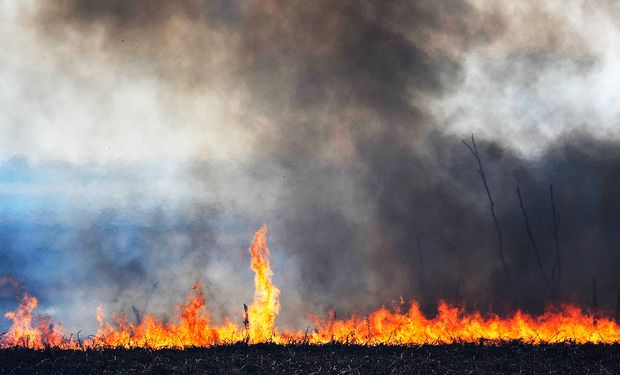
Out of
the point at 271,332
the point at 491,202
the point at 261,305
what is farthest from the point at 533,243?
the point at 261,305

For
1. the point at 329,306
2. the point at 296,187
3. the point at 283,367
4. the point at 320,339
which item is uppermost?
the point at 296,187

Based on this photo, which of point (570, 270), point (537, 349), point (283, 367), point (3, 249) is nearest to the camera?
point (283, 367)

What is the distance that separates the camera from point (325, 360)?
547 inches

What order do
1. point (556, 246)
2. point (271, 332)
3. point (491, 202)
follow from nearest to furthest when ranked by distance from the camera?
1. point (271, 332)
2. point (556, 246)
3. point (491, 202)

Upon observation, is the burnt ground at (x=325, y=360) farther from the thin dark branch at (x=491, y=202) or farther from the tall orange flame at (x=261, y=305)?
the thin dark branch at (x=491, y=202)

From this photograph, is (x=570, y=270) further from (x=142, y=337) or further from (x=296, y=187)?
(x=142, y=337)

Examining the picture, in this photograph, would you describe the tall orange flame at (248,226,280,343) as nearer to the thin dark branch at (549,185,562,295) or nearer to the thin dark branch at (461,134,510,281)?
the thin dark branch at (461,134,510,281)

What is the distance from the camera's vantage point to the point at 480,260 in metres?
26.1

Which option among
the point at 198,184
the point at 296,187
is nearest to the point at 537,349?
the point at 296,187

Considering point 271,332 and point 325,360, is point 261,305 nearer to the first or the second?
point 271,332

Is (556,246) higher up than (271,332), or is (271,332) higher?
(556,246)

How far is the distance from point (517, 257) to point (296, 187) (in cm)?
1001

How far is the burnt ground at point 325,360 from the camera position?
1289 cm

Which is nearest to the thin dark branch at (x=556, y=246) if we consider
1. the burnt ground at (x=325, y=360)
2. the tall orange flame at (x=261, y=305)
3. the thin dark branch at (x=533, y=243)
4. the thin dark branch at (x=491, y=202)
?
the thin dark branch at (x=533, y=243)
